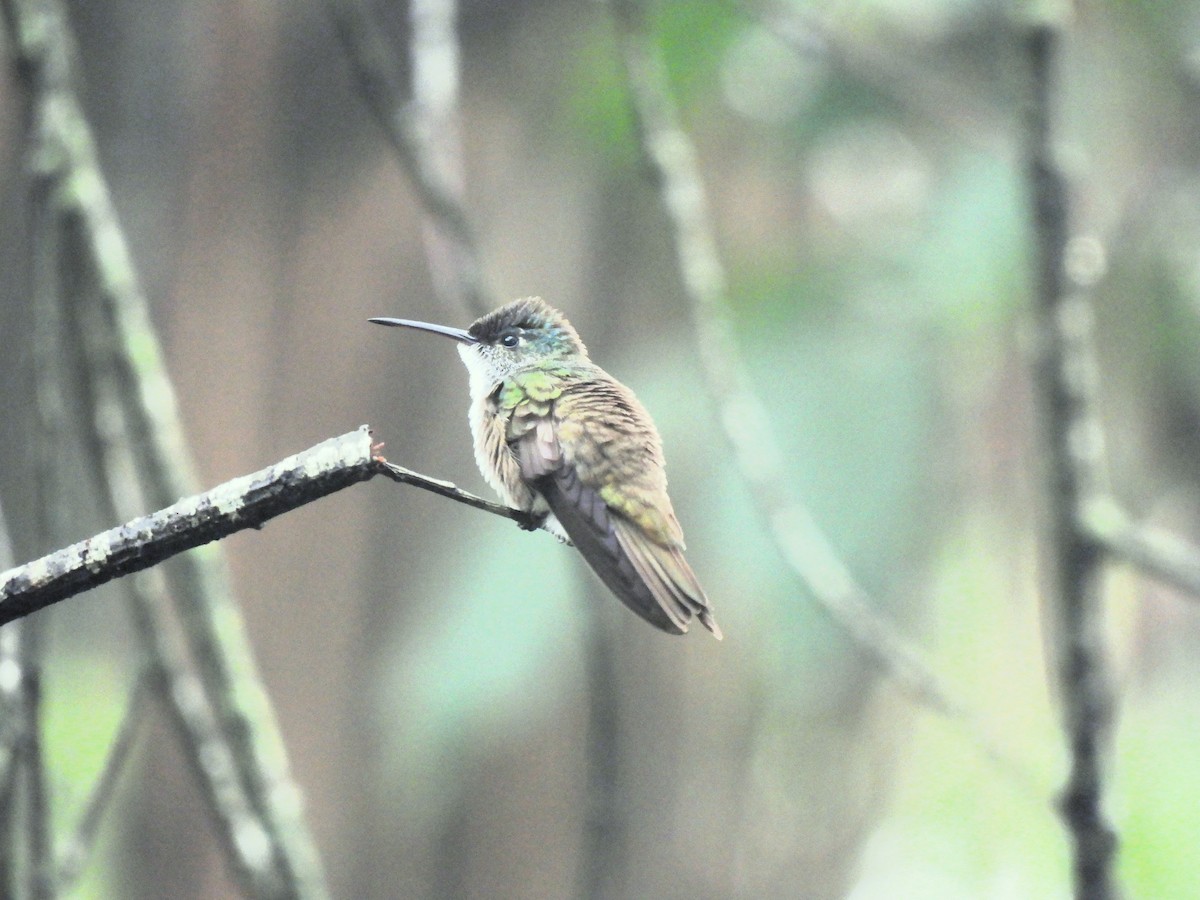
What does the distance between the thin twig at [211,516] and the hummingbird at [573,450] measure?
0.99 feet

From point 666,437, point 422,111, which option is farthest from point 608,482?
point 666,437

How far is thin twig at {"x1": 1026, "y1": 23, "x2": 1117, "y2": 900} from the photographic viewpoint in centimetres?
226

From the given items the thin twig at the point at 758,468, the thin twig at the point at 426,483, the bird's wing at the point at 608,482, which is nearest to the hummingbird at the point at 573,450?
the bird's wing at the point at 608,482

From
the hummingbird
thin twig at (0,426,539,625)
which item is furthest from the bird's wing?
thin twig at (0,426,539,625)

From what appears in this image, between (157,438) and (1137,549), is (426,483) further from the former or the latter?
(1137,549)

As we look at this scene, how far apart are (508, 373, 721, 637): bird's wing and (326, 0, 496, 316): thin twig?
0.88 m

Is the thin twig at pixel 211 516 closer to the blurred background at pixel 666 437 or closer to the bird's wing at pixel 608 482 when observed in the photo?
the bird's wing at pixel 608 482

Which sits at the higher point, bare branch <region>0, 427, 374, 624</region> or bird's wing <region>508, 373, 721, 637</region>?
bird's wing <region>508, 373, 721, 637</region>

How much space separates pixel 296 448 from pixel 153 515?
5.01 metres

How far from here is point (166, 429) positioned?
2373mm

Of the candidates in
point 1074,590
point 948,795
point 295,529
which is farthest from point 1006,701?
point 1074,590

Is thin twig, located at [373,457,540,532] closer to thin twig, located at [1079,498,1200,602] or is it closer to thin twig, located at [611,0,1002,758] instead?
thin twig, located at [611,0,1002,758]

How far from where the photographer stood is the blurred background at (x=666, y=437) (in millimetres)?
4734

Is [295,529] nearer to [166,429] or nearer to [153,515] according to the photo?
[166,429]
